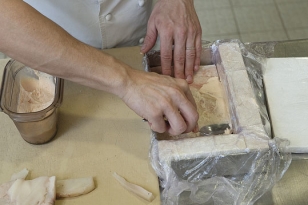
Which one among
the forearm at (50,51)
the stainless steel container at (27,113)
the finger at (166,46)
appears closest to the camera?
the forearm at (50,51)

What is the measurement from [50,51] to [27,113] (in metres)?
0.17

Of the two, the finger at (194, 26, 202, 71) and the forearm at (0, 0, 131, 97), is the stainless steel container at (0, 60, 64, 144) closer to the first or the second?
the forearm at (0, 0, 131, 97)

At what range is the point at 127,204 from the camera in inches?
28.6

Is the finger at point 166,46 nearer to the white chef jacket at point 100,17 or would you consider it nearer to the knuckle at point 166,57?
the knuckle at point 166,57

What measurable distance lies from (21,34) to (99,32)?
38 cm

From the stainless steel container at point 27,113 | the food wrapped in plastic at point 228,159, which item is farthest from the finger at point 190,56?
the stainless steel container at point 27,113

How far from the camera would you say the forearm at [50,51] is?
61 centimetres

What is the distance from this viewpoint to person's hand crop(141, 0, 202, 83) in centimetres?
85

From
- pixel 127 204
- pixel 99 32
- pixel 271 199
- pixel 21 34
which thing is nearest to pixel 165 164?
pixel 127 204

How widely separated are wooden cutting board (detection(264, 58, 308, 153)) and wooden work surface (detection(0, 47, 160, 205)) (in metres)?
0.28

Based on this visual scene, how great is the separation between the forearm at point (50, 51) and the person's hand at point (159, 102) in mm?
25

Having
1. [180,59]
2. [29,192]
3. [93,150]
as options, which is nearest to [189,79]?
[180,59]

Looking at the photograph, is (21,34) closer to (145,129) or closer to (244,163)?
(145,129)

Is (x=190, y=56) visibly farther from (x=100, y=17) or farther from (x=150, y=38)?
(x=100, y=17)
